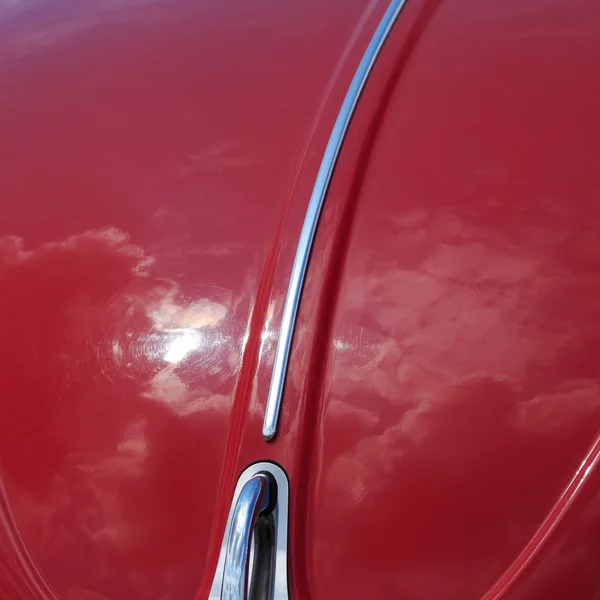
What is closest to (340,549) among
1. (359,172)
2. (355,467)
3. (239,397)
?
(355,467)

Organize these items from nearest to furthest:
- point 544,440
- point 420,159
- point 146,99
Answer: point 544,440, point 420,159, point 146,99

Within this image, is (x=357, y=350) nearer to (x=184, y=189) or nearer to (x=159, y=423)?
(x=159, y=423)

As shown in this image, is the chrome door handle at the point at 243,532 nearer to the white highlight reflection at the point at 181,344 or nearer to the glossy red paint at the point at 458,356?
the glossy red paint at the point at 458,356

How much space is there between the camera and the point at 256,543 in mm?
1186

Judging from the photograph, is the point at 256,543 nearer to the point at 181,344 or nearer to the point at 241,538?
the point at 241,538

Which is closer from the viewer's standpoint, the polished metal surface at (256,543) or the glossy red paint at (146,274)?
the polished metal surface at (256,543)

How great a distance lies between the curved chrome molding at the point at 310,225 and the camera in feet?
4.21

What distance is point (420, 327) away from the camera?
1276 mm

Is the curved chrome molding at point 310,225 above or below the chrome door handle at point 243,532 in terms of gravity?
above

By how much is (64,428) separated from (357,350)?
493mm

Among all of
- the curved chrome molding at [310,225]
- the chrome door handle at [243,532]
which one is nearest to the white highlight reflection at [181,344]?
the curved chrome molding at [310,225]

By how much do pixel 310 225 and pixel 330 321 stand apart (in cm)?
18

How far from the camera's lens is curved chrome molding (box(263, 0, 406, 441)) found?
4.21ft

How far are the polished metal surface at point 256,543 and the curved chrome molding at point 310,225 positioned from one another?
84mm
